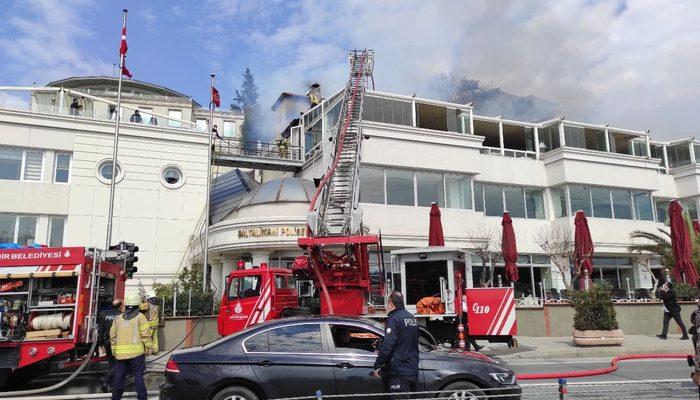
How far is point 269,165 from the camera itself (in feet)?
98.8


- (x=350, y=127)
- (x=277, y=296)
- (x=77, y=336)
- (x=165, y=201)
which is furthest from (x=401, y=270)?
(x=165, y=201)

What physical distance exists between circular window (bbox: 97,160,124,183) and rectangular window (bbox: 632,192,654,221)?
2919cm

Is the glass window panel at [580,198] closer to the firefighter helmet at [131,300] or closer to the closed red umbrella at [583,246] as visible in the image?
the closed red umbrella at [583,246]

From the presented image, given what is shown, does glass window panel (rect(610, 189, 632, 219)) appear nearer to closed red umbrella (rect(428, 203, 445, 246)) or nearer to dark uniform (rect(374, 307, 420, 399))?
closed red umbrella (rect(428, 203, 445, 246))

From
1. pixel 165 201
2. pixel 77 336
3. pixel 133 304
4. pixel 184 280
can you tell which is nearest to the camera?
pixel 133 304

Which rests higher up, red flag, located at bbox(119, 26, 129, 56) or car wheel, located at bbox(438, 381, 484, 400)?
red flag, located at bbox(119, 26, 129, 56)

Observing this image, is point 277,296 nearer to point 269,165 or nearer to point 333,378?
point 333,378

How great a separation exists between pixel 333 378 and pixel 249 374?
107 cm

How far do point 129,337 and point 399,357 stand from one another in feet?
14.0

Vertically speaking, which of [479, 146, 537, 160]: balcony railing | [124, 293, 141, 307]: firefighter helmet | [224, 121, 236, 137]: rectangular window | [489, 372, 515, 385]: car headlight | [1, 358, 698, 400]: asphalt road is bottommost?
[1, 358, 698, 400]: asphalt road

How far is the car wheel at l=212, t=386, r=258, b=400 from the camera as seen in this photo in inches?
254

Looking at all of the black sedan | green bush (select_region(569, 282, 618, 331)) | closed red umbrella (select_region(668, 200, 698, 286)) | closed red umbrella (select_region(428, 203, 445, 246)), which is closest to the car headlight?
the black sedan

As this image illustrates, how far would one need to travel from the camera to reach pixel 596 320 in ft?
48.2

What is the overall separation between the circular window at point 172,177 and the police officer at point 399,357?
21395 mm
